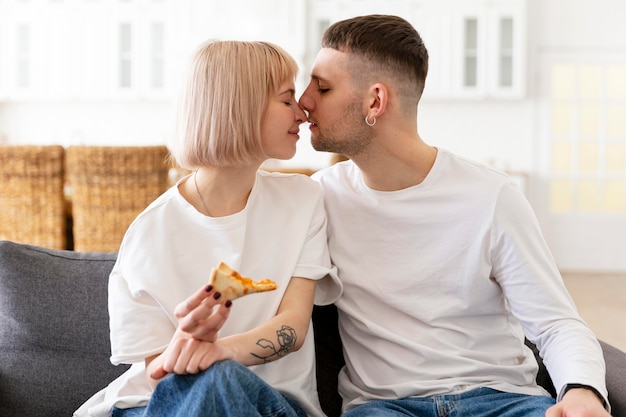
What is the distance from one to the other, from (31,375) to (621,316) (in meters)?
4.20

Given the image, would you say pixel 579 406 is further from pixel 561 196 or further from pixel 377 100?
pixel 561 196

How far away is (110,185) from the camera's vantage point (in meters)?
3.79

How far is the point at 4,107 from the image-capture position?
744cm

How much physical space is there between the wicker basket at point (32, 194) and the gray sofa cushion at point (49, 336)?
2.00 m

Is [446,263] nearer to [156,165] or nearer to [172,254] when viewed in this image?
[172,254]

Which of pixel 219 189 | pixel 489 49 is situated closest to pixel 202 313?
pixel 219 189

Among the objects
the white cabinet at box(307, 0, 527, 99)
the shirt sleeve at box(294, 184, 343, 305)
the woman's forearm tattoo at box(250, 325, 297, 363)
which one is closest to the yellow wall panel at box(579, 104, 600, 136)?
the white cabinet at box(307, 0, 527, 99)

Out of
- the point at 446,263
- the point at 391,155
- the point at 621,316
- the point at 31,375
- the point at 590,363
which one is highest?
the point at 391,155

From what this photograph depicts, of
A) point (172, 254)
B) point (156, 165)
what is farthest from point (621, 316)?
point (172, 254)

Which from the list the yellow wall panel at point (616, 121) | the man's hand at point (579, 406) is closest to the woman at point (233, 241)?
the man's hand at point (579, 406)

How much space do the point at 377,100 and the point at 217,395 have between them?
2.77ft

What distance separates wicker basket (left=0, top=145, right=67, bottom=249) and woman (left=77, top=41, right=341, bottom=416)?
2337 mm

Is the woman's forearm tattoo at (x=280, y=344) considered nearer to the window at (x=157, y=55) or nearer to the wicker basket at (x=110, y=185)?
the wicker basket at (x=110, y=185)

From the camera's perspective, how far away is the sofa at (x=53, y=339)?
1.84 m
